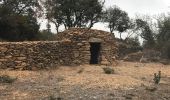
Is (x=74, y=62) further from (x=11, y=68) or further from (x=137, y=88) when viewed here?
(x=137, y=88)

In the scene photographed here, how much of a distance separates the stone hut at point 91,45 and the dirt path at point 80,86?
2.87m

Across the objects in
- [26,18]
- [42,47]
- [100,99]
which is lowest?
[100,99]

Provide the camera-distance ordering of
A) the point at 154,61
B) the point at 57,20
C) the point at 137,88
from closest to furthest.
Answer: the point at 137,88, the point at 154,61, the point at 57,20

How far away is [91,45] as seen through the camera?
2530 cm

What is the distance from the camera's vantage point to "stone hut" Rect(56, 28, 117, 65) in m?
23.8

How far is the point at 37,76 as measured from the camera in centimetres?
1858

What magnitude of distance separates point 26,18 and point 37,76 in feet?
50.3

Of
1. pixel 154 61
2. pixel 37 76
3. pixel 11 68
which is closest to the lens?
pixel 37 76

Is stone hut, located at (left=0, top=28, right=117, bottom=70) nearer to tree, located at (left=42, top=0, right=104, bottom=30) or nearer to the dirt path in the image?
the dirt path

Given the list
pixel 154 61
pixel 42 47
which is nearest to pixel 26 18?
pixel 154 61

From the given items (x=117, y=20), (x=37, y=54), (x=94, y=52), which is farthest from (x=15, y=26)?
(x=117, y=20)

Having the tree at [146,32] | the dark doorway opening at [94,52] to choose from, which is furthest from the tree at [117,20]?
the dark doorway opening at [94,52]

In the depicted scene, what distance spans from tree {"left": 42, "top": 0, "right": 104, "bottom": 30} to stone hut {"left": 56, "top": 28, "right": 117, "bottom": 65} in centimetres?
1454

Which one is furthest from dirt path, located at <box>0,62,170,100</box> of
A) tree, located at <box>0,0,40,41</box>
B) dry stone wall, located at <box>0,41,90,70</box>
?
tree, located at <box>0,0,40,41</box>
